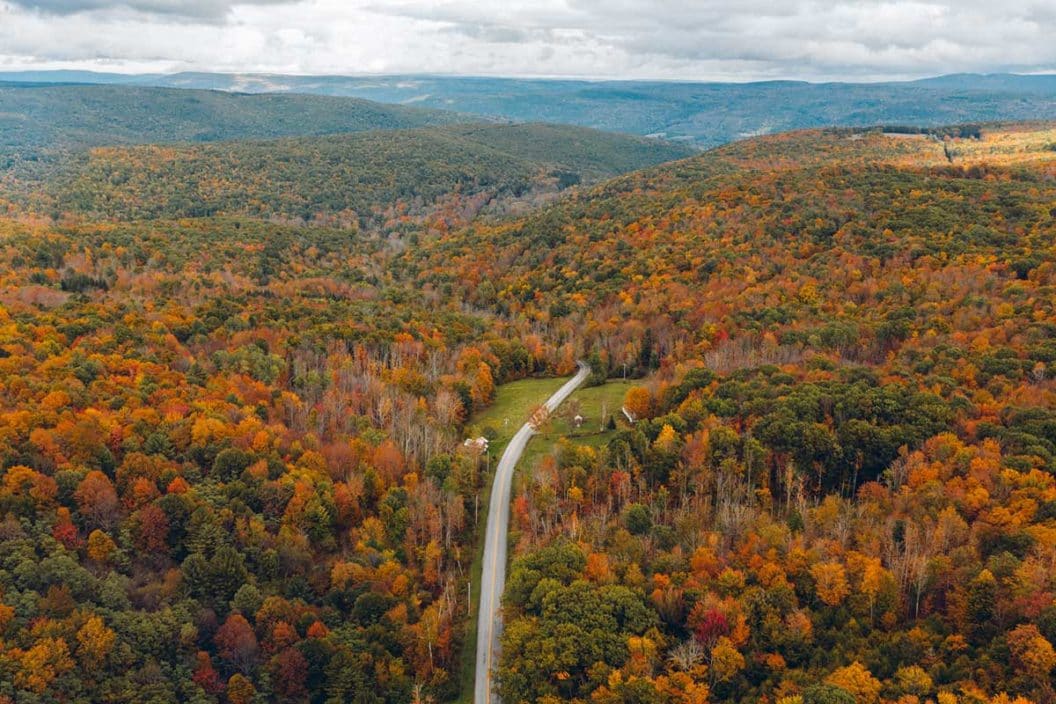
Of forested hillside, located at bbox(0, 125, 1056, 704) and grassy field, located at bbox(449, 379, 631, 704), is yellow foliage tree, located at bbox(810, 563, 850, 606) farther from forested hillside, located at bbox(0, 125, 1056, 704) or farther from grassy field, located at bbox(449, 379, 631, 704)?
grassy field, located at bbox(449, 379, 631, 704)

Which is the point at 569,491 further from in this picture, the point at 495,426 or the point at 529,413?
the point at 529,413

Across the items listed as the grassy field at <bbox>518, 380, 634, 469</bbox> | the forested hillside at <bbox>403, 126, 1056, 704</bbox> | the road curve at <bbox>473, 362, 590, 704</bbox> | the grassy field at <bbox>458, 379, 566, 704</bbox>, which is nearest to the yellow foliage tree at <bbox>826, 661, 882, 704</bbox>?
the forested hillside at <bbox>403, 126, 1056, 704</bbox>

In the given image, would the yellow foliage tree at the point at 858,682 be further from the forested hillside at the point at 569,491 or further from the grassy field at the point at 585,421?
the grassy field at the point at 585,421

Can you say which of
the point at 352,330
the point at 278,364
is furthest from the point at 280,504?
the point at 352,330

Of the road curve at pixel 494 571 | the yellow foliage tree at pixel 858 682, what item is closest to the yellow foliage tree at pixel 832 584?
the yellow foliage tree at pixel 858 682

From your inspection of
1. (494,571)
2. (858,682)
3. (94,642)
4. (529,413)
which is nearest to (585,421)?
(529,413)

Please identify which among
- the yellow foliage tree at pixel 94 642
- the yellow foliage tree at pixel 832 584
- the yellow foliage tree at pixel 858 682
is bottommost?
the yellow foliage tree at pixel 94 642
